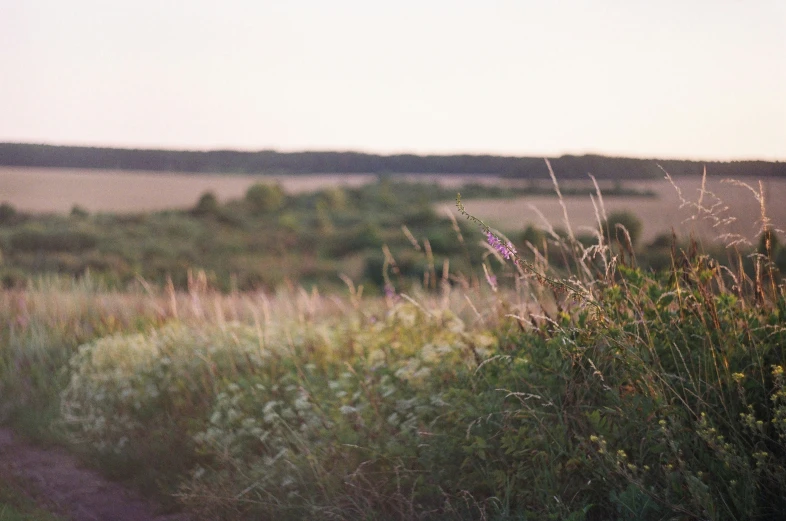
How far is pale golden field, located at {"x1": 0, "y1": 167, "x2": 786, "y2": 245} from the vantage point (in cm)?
424

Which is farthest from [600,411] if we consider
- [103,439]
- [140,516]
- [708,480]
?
[103,439]

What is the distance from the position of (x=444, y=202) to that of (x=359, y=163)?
12633 millimetres

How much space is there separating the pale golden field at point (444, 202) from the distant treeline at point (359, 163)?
0.17 meters

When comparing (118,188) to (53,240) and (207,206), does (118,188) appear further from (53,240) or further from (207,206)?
(207,206)

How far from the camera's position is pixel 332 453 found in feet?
14.2

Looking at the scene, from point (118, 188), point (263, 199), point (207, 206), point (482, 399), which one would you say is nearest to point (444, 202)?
point (263, 199)

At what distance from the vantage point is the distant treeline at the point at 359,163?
15.3 ft

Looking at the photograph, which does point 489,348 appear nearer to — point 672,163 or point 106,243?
point 672,163

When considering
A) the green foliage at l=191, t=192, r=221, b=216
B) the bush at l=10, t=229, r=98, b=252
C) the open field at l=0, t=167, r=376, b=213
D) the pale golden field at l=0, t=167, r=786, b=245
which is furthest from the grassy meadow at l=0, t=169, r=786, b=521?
the green foliage at l=191, t=192, r=221, b=216

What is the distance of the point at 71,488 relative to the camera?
16.8ft

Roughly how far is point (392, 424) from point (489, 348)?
772 millimetres

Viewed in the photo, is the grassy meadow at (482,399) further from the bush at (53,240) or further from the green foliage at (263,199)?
the green foliage at (263,199)

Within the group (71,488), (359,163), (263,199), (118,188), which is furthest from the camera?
(263,199)

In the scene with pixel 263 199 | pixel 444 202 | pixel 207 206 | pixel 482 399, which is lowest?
pixel 207 206
